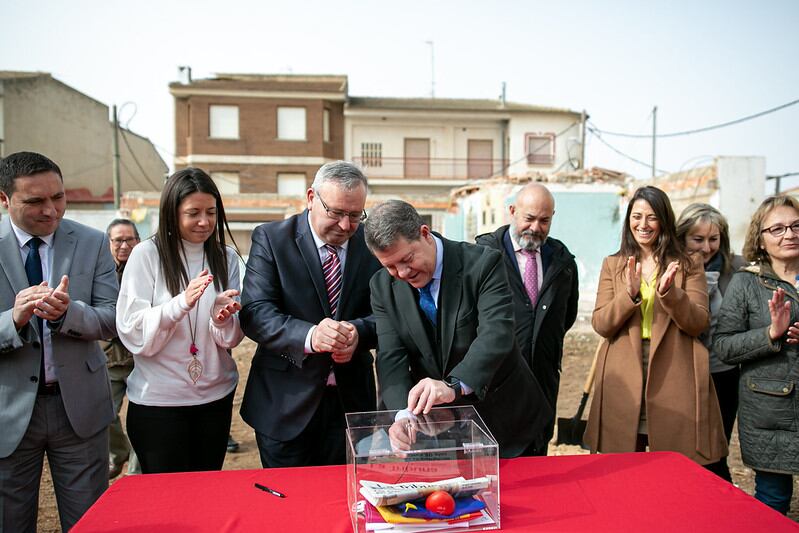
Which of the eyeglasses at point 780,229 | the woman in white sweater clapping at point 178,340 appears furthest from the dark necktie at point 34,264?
the eyeglasses at point 780,229

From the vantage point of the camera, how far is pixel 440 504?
1651 millimetres

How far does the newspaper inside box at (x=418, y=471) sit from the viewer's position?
65.1 inches

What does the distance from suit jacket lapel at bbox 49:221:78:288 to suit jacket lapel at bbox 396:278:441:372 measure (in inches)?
59.8

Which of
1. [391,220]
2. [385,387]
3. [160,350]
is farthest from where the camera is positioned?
[160,350]

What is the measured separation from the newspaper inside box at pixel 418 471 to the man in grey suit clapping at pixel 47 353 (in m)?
1.34

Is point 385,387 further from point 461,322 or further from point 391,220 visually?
point 391,220

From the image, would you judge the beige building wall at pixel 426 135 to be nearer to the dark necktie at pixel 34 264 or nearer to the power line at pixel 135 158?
the power line at pixel 135 158

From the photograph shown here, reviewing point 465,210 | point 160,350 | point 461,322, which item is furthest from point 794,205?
point 465,210

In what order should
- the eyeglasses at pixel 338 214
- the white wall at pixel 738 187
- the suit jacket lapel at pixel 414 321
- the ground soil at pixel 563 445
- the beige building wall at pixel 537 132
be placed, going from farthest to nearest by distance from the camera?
the beige building wall at pixel 537 132, the white wall at pixel 738 187, the ground soil at pixel 563 445, the eyeglasses at pixel 338 214, the suit jacket lapel at pixel 414 321

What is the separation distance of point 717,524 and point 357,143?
93.5 ft

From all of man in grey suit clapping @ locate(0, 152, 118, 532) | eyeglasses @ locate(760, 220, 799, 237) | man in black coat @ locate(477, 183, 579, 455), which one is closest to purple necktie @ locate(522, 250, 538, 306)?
man in black coat @ locate(477, 183, 579, 455)

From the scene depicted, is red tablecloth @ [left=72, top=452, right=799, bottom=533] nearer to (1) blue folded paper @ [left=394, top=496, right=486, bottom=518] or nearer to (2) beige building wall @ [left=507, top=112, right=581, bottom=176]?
(1) blue folded paper @ [left=394, top=496, right=486, bottom=518]

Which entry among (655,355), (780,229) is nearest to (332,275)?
(655,355)

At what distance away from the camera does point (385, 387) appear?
2227mm
